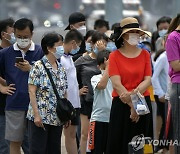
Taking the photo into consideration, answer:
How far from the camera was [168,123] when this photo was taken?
9.62 m

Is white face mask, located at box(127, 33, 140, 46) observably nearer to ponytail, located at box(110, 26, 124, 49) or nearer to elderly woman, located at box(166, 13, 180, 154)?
ponytail, located at box(110, 26, 124, 49)

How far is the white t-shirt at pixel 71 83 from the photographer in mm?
9844

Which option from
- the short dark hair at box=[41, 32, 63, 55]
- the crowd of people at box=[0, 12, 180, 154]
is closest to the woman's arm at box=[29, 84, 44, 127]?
the crowd of people at box=[0, 12, 180, 154]

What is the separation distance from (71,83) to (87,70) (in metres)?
0.30

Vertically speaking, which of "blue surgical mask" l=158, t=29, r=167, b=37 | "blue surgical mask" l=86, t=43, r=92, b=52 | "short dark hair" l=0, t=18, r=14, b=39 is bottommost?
"blue surgical mask" l=158, t=29, r=167, b=37

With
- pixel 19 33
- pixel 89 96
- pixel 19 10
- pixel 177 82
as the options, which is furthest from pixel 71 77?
pixel 19 10

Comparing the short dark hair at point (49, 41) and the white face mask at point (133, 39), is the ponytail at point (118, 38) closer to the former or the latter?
the white face mask at point (133, 39)

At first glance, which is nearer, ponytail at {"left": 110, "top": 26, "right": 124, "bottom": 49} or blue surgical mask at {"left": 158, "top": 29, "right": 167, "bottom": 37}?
ponytail at {"left": 110, "top": 26, "right": 124, "bottom": 49}

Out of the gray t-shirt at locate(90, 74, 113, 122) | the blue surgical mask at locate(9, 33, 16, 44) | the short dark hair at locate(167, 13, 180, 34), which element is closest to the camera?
the short dark hair at locate(167, 13, 180, 34)

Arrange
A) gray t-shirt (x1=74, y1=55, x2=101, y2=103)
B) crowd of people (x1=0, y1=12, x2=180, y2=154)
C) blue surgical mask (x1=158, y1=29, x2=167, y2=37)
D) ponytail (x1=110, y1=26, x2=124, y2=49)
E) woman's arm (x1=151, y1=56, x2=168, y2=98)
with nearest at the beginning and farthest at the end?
crowd of people (x1=0, y1=12, x2=180, y2=154) < ponytail (x1=110, y1=26, x2=124, y2=49) < gray t-shirt (x1=74, y1=55, x2=101, y2=103) < woman's arm (x1=151, y1=56, x2=168, y2=98) < blue surgical mask (x1=158, y1=29, x2=167, y2=37)

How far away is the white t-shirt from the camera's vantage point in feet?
32.3

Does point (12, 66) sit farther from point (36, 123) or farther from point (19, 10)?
point (19, 10)

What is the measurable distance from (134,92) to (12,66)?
173 centimetres

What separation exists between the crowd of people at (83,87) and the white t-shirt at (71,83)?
1 cm
